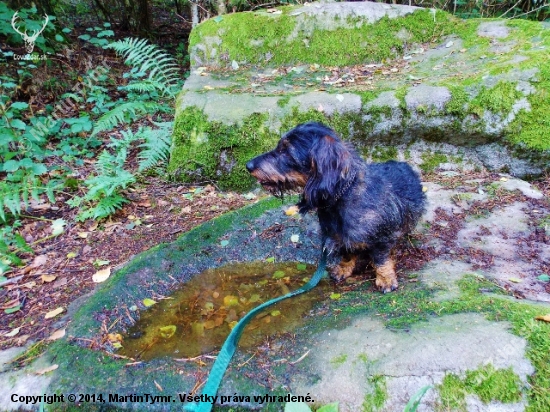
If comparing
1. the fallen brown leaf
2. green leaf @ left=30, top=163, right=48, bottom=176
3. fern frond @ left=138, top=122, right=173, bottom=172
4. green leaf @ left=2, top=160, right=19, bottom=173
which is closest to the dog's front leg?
the fallen brown leaf

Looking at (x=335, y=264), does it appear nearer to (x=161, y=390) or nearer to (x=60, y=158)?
(x=161, y=390)

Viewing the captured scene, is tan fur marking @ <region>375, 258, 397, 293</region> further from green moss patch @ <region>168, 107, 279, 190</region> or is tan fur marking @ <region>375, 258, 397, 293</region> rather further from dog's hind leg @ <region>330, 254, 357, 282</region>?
green moss patch @ <region>168, 107, 279, 190</region>

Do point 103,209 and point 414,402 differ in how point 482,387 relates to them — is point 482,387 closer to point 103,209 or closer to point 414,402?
point 414,402

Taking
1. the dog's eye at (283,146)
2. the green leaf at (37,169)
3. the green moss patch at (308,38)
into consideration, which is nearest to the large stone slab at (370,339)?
the dog's eye at (283,146)

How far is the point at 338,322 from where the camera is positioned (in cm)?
292

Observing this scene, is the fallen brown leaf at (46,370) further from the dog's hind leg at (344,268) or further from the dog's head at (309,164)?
the dog's hind leg at (344,268)

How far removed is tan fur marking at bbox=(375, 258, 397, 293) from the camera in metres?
3.37

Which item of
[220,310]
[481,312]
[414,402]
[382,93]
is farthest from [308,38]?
[414,402]

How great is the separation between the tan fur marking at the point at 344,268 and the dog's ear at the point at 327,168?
0.99 metres

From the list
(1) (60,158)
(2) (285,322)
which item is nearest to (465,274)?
(2) (285,322)

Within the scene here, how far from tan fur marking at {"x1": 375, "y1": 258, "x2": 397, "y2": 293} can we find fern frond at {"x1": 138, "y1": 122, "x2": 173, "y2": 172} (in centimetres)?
383

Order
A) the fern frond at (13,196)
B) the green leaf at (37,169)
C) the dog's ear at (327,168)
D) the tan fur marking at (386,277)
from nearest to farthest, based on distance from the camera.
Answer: the dog's ear at (327,168) < the tan fur marking at (386,277) < the fern frond at (13,196) < the green leaf at (37,169)

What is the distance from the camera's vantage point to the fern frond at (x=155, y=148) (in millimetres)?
5656

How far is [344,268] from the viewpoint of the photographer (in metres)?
3.81
